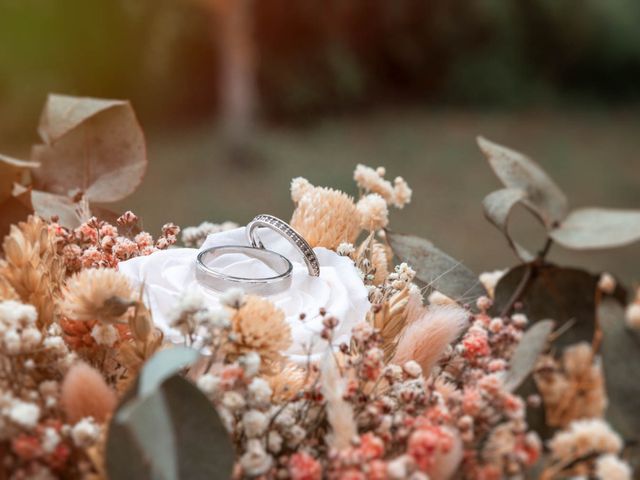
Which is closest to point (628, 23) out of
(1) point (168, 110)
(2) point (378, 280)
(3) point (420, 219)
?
(3) point (420, 219)

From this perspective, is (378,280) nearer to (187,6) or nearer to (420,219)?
(420,219)

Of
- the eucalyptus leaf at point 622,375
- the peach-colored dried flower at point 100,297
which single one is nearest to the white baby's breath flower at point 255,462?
→ the peach-colored dried flower at point 100,297

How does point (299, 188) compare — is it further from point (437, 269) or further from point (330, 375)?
point (330, 375)

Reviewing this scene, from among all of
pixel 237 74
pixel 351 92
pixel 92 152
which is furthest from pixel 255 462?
pixel 351 92

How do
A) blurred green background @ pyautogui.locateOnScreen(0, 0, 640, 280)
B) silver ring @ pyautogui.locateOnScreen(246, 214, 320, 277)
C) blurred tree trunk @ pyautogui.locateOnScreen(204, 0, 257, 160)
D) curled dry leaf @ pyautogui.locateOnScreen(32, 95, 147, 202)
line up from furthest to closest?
blurred tree trunk @ pyautogui.locateOnScreen(204, 0, 257, 160) < blurred green background @ pyautogui.locateOnScreen(0, 0, 640, 280) < curled dry leaf @ pyautogui.locateOnScreen(32, 95, 147, 202) < silver ring @ pyautogui.locateOnScreen(246, 214, 320, 277)

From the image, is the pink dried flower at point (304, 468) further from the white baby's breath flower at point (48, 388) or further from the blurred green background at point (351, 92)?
the blurred green background at point (351, 92)

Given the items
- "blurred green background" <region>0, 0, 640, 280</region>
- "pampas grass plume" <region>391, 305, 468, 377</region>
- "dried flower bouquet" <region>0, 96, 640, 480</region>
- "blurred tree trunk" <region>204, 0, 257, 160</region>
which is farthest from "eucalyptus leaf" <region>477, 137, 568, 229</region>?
"blurred tree trunk" <region>204, 0, 257, 160</region>

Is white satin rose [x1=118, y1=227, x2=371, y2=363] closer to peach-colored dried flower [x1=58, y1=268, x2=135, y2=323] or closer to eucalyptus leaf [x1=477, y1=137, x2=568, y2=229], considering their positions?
peach-colored dried flower [x1=58, y1=268, x2=135, y2=323]
